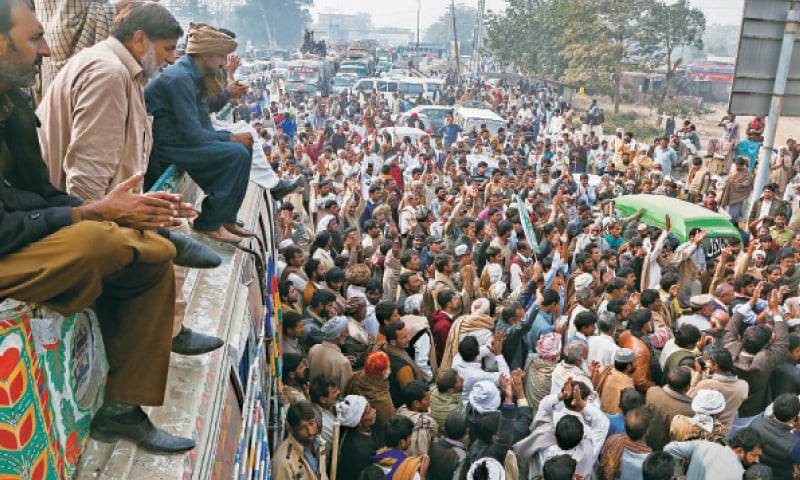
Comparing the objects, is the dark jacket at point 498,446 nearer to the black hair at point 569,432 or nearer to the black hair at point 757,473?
the black hair at point 569,432

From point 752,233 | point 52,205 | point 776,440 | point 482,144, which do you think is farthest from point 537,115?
point 52,205

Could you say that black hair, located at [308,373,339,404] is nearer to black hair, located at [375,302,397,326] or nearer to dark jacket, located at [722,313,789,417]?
black hair, located at [375,302,397,326]

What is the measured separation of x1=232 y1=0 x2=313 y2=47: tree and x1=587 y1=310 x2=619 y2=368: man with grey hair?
101 m

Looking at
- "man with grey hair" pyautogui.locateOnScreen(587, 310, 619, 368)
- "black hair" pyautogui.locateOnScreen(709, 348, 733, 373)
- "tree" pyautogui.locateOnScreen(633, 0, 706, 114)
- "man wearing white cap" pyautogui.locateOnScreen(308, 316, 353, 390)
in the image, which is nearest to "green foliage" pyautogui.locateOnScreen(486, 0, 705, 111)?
"tree" pyautogui.locateOnScreen(633, 0, 706, 114)

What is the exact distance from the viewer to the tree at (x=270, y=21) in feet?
337

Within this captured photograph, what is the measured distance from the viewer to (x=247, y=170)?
4051 mm

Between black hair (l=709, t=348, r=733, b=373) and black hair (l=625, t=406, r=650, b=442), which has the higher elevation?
black hair (l=709, t=348, r=733, b=373)

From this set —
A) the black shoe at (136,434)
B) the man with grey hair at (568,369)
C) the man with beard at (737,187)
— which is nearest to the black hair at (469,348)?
the man with grey hair at (568,369)

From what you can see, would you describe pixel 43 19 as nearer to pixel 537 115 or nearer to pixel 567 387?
pixel 567 387

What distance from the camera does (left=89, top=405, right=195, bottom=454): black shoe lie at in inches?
82.5

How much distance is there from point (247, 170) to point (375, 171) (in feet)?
28.5

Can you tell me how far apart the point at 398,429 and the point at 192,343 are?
170 cm

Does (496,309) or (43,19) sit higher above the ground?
(43,19)

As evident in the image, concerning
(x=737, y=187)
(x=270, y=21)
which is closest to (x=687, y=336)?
(x=737, y=187)
